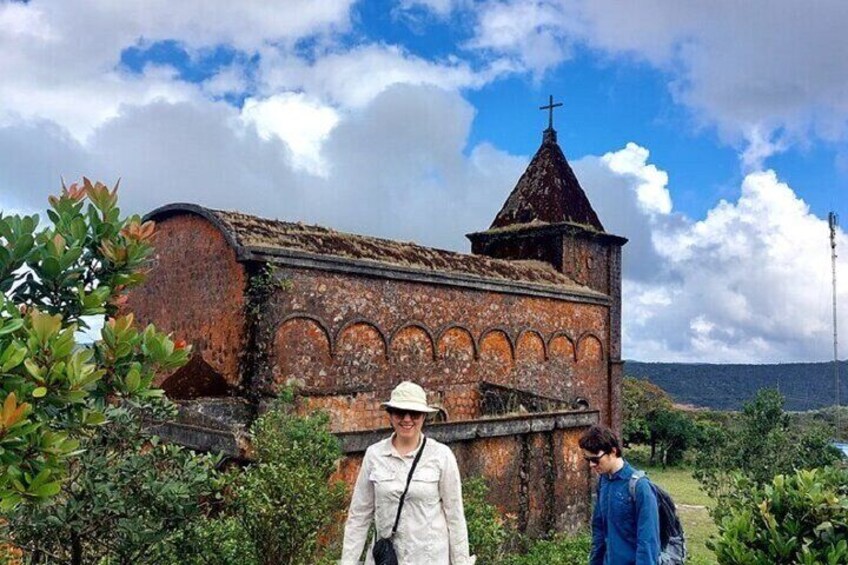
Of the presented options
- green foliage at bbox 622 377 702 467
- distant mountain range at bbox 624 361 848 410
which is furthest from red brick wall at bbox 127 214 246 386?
distant mountain range at bbox 624 361 848 410

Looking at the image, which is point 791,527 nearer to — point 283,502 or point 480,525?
point 480,525

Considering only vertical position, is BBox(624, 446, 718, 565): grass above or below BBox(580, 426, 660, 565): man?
below

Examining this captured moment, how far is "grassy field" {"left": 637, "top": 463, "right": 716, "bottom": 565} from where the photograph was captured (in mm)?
15891

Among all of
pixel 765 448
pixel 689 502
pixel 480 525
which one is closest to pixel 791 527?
pixel 480 525

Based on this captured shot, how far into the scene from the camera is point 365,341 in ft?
45.8

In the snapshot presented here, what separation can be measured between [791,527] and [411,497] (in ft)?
9.72

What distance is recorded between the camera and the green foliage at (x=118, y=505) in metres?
5.39

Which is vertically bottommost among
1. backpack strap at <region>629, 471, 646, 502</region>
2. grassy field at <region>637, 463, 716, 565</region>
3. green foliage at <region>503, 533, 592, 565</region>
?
grassy field at <region>637, 463, 716, 565</region>

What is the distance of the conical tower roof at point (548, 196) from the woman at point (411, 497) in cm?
1777

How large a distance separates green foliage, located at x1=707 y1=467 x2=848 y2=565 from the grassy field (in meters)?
7.09

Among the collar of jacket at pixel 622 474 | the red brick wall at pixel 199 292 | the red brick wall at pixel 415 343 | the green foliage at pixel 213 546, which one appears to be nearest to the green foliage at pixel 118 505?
the green foliage at pixel 213 546

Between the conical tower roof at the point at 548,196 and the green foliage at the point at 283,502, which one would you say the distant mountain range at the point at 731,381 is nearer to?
the conical tower roof at the point at 548,196

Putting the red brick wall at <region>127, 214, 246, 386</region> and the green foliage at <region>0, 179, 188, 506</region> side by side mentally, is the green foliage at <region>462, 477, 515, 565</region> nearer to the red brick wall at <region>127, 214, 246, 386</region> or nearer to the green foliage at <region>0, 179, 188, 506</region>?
the green foliage at <region>0, 179, 188, 506</region>

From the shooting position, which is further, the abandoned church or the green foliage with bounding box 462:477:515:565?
the abandoned church
